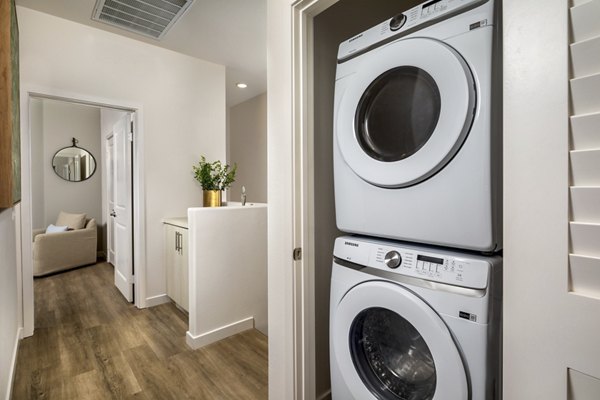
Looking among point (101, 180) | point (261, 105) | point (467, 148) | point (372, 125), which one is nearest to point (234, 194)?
point (261, 105)

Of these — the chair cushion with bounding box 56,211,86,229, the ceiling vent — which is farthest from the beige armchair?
the ceiling vent

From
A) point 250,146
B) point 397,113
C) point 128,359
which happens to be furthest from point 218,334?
point 250,146

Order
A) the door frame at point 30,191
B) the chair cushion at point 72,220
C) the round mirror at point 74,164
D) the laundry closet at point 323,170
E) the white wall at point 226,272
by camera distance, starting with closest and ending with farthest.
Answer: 1. the laundry closet at point 323,170
2. the white wall at point 226,272
3. the door frame at point 30,191
4. the chair cushion at point 72,220
5. the round mirror at point 74,164

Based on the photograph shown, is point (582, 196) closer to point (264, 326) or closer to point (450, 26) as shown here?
point (450, 26)

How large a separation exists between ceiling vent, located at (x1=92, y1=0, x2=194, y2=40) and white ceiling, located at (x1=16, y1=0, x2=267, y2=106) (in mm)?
61

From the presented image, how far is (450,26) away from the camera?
0.92m

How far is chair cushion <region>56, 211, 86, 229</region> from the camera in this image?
4.64 metres

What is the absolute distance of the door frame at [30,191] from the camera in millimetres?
2348

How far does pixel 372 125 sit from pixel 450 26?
15.7 inches

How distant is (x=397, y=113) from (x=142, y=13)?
2.41m

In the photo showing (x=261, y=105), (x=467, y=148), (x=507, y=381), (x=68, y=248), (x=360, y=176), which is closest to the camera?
(x=507, y=381)

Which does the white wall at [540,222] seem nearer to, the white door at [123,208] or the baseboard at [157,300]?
the baseboard at [157,300]

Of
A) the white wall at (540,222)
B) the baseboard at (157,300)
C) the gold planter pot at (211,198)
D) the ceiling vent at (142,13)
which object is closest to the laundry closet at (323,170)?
the white wall at (540,222)

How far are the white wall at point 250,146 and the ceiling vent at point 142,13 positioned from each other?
2.24 m
